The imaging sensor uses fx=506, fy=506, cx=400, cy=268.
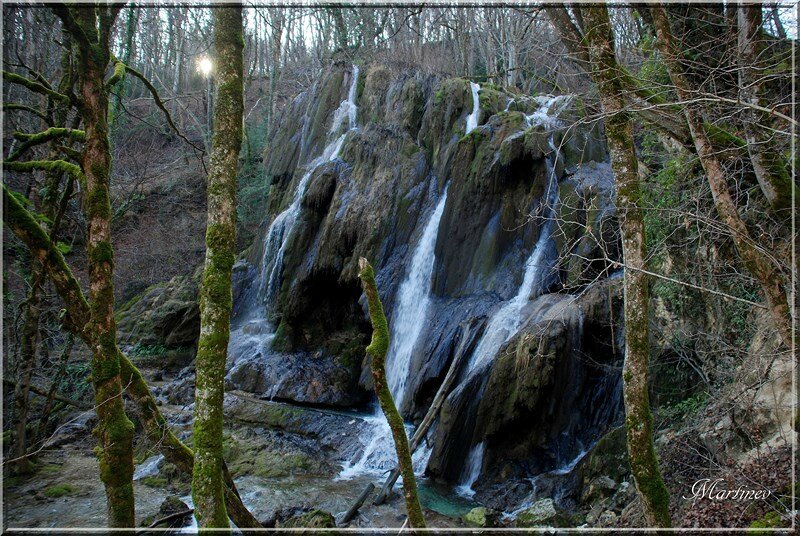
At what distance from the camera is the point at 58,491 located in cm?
770

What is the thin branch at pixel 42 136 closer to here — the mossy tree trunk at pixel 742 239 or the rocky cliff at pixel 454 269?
the mossy tree trunk at pixel 742 239

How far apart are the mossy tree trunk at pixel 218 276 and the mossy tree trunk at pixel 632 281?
9.94 ft

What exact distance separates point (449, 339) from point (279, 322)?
21.9 ft

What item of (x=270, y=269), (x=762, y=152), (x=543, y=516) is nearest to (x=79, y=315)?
(x=543, y=516)

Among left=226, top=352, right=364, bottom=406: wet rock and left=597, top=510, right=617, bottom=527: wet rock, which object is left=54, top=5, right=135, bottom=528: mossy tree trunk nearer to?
left=597, top=510, right=617, bottom=527: wet rock

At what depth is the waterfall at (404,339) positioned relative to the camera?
9.82 metres

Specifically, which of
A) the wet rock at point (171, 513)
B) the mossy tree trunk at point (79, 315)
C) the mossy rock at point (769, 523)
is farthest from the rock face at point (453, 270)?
the mossy tree trunk at point (79, 315)

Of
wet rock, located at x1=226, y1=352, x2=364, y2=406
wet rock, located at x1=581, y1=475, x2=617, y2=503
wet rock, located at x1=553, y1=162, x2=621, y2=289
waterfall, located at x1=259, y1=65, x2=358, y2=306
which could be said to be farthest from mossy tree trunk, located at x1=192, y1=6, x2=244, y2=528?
waterfall, located at x1=259, y1=65, x2=358, y2=306

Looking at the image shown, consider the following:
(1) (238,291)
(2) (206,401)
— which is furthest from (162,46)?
(2) (206,401)

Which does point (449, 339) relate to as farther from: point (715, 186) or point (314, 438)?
point (715, 186)

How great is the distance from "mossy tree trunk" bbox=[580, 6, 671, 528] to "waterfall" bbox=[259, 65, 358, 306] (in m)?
12.4

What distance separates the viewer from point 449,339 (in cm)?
1096

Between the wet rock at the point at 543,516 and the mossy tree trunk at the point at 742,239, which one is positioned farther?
the wet rock at the point at 543,516

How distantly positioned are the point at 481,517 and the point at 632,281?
14.7 feet
